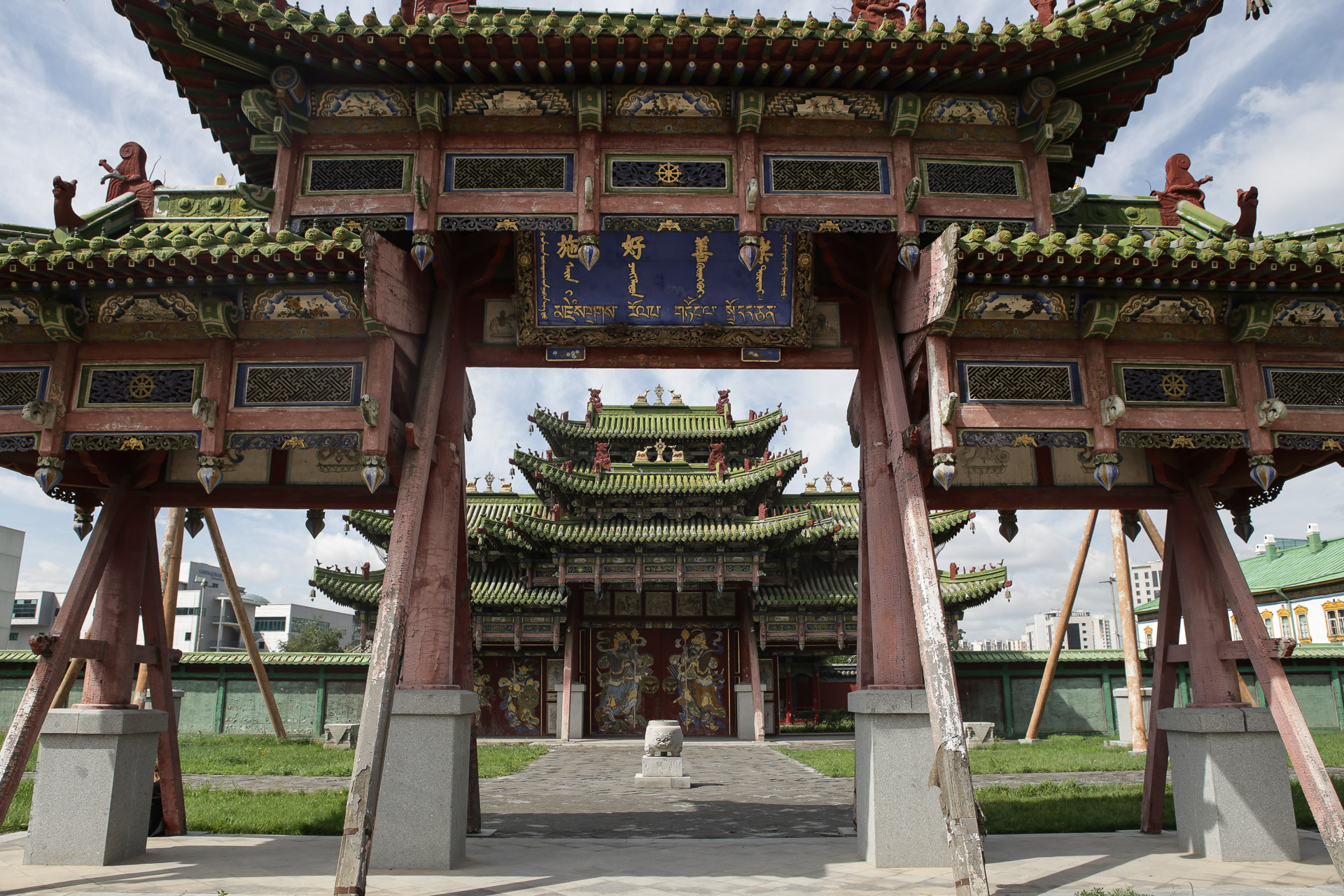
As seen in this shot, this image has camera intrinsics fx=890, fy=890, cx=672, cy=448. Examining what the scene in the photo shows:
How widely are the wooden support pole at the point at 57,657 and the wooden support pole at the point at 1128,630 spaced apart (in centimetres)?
1906

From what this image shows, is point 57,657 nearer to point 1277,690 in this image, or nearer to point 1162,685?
point 1277,690

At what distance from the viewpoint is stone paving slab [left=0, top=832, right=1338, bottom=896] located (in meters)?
7.60

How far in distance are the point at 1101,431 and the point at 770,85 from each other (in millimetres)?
4646

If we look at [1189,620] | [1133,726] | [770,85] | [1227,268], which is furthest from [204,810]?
[1133,726]

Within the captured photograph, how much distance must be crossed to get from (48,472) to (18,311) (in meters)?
1.60

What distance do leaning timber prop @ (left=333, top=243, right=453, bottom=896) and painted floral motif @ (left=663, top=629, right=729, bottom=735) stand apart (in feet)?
71.5

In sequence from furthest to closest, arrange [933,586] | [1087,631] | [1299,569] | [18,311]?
[1087,631]
[1299,569]
[18,311]
[933,586]

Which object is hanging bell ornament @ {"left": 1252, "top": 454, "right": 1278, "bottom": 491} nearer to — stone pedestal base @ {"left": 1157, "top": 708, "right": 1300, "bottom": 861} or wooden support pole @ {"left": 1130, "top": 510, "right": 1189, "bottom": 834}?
wooden support pole @ {"left": 1130, "top": 510, "right": 1189, "bottom": 834}

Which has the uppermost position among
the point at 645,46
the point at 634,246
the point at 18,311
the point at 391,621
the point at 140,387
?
the point at 645,46

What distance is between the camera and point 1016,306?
8.63m

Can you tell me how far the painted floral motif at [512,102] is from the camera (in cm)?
881

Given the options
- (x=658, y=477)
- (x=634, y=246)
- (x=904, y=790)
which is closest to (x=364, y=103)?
(x=634, y=246)

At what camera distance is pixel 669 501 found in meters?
29.8

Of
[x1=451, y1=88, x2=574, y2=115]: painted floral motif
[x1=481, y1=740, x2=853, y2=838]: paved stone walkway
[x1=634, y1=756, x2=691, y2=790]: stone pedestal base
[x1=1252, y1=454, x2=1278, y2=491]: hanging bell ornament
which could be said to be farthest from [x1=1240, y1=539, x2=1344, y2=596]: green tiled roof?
[x1=451, y1=88, x2=574, y2=115]: painted floral motif
